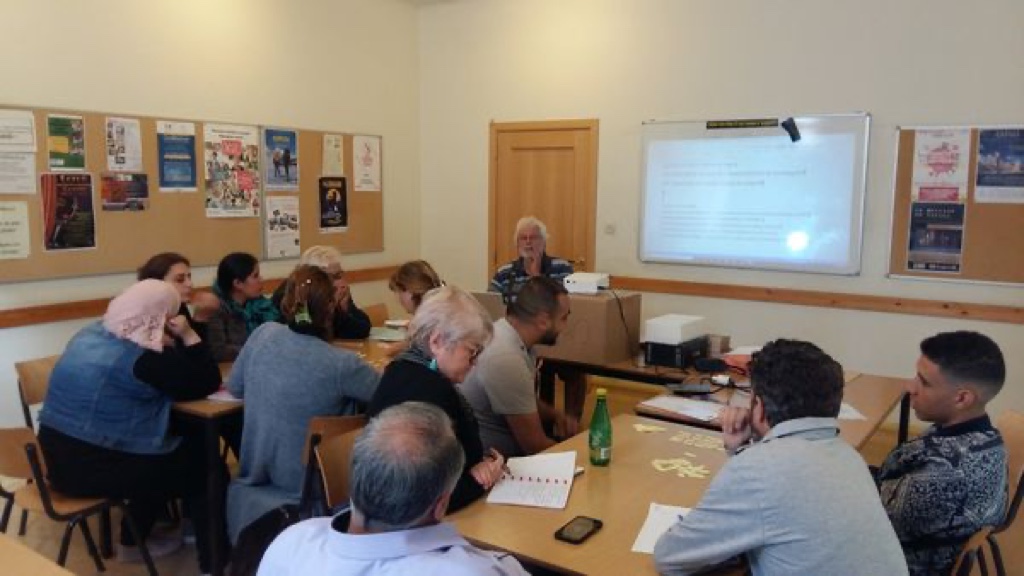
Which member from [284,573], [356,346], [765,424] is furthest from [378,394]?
[356,346]

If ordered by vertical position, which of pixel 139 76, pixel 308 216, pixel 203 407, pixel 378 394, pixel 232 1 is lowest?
pixel 203 407

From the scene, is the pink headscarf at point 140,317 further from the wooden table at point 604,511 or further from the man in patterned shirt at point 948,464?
the man in patterned shirt at point 948,464

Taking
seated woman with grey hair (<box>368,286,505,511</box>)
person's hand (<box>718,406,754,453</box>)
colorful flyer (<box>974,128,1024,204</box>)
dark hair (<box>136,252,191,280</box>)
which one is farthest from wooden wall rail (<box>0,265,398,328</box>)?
colorful flyer (<box>974,128,1024,204</box>)

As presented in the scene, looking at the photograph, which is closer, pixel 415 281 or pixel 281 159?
pixel 415 281

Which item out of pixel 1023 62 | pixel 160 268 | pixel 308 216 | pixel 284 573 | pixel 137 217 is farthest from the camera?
pixel 308 216

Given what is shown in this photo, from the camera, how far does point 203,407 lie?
2.98 meters

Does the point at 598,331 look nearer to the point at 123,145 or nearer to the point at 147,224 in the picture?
the point at 147,224

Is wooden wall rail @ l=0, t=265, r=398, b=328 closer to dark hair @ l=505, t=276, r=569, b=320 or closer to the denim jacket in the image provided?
the denim jacket

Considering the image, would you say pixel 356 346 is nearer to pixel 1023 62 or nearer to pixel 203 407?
pixel 203 407

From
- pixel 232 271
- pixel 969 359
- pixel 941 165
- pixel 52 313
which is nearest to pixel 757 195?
pixel 941 165

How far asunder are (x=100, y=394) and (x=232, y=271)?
119 centimetres

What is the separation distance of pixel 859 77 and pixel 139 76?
439cm

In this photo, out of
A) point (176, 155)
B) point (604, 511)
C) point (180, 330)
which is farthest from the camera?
point (176, 155)

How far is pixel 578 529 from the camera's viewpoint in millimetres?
1889
